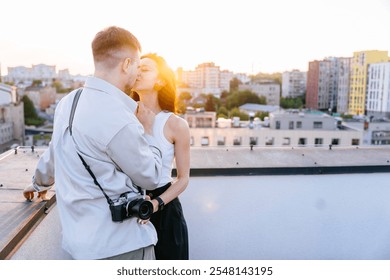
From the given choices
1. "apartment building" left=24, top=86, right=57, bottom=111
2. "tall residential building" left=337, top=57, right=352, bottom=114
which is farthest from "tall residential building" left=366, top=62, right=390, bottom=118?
"apartment building" left=24, top=86, right=57, bottom=111

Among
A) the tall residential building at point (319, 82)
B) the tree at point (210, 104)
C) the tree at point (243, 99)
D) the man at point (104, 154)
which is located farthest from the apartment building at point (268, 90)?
the man at point (104, 154)

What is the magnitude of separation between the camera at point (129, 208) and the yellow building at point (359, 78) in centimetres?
2627

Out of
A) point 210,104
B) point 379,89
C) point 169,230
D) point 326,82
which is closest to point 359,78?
point 379,89

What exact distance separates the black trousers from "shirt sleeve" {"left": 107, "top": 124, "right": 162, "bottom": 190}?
33cm

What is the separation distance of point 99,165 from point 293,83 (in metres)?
43.9

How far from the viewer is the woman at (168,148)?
1.08 m

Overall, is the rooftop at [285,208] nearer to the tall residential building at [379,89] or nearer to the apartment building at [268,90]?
the tall residential building at [379,89]

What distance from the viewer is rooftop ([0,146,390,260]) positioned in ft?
5.37

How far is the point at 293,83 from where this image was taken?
4297cm

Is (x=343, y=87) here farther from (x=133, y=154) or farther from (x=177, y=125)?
(x=133, y=154)

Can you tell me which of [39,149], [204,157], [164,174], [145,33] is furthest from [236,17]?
[39,149]

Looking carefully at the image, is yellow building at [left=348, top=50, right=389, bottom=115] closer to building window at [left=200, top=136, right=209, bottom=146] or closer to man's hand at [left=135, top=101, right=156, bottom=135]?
building window at [left=200, top=136, right=209, bottom=146]
